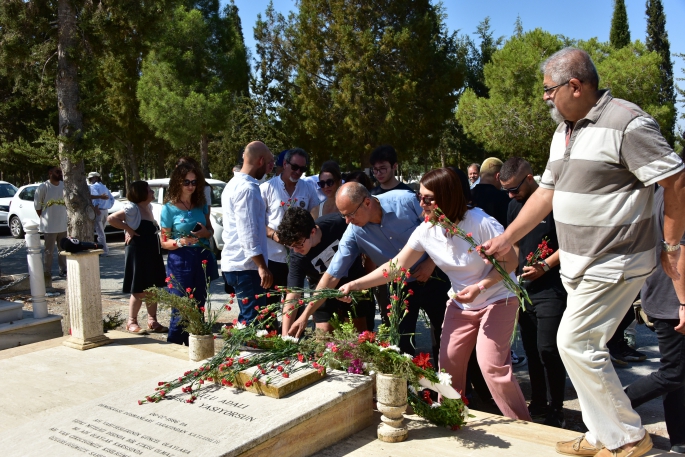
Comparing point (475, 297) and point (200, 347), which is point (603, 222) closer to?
point (475, 297)

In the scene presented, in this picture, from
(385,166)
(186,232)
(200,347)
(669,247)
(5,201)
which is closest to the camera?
(669,247)

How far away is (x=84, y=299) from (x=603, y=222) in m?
4.12

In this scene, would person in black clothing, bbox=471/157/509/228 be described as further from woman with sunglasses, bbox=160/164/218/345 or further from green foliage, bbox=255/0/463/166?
green foliage, bbox=255/0/463/166

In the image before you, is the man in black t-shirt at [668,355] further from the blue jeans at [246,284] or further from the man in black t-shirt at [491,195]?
the blue jeans at [246,284]

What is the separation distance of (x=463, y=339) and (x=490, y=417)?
477 mm

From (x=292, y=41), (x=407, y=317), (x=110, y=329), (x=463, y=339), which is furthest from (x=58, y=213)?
(x=292, y=41)

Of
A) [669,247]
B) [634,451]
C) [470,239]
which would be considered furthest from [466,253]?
[634,451]

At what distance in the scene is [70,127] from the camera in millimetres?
9312

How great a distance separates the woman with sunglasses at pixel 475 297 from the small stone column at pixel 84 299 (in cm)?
271

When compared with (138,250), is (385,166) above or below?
above

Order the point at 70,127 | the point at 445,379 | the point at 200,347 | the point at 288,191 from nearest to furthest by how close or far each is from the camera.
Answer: the point at 445,379, the point at 200,347, the point at 288,191, the point at 70,127

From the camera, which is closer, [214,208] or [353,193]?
[353,193]

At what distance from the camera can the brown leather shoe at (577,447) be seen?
10.0 feet

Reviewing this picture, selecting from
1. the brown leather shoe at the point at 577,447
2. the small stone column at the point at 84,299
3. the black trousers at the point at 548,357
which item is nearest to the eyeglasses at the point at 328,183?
the small stone column at the point at 84,299
